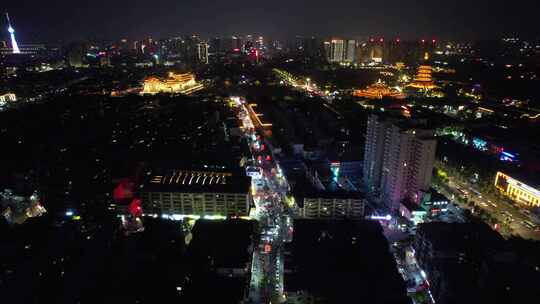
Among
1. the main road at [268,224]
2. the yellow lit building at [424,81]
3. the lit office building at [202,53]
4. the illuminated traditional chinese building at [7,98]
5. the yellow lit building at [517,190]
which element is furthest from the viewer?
the lit office building at [202,53]

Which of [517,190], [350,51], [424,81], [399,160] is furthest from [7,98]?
[350,51]

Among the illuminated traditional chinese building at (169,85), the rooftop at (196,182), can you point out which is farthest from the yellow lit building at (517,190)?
the illuminated traditional chinese building at (169,85)

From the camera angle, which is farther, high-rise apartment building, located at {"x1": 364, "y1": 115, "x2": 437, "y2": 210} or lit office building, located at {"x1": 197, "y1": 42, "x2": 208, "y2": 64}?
lit office building, located at {"x1": 197, "y1": 42, "x2": 208, "y2": 64}

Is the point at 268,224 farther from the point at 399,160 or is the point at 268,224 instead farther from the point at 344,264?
the point at 399,160

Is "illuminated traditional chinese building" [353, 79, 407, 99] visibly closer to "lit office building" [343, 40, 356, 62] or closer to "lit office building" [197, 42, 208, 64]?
"lit office building" [343, 40, 356, 62]

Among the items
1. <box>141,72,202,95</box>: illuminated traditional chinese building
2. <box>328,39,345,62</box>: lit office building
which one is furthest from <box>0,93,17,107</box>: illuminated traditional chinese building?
<box>328,39,345,62</box>: lit office building

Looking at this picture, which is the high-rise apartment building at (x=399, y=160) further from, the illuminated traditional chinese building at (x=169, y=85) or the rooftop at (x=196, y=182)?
the illuminated traditional chinese building at (x=169, y=85)
